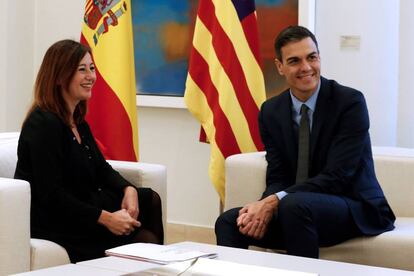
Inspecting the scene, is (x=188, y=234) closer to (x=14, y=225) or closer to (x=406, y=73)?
(x=406, y=73)

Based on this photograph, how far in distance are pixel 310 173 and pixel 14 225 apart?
4.33 ft

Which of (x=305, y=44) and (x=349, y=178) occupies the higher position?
(x=305, y=44)

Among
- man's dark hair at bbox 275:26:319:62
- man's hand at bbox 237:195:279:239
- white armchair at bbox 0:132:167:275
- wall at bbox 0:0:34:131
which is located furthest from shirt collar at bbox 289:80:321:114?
wall at bbox 0:0:34:131

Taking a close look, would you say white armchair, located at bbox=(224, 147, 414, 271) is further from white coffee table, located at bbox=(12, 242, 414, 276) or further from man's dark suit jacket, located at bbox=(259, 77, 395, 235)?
white coffee table, located at bbox=(12, 242, 414, 276)

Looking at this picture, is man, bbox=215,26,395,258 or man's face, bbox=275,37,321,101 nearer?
man, bbox=215,26,395,258

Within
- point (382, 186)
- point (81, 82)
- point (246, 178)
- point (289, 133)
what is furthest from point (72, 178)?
Result: point (382, 186)

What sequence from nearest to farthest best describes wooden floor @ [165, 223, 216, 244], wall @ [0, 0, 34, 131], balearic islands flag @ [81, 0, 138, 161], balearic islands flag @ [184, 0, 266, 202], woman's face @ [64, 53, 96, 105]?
woman's face @ [64, 53, 96, 105]
balearic islands flag @ [184, 0, 266, 202]
balearic islands flag @ [81, 0, 138, 161]
wooden floor @ [165, 223, 216, 244]
wall @ [0, 0, 34, 131]

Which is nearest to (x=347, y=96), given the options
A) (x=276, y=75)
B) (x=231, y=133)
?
(x=231, y=133)

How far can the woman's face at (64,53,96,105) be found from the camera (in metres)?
3.32

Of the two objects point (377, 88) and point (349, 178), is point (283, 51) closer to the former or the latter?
point (349, 178)

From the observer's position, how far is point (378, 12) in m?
4.58

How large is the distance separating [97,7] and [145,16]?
1.07 m

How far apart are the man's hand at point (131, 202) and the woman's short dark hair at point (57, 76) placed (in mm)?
424

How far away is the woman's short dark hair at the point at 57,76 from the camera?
10.7 ft
